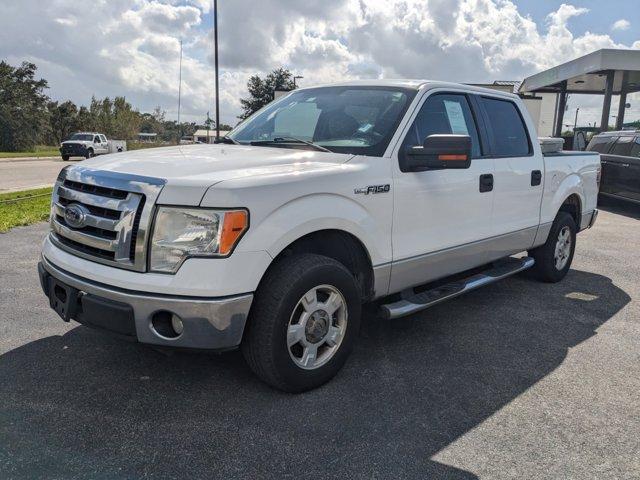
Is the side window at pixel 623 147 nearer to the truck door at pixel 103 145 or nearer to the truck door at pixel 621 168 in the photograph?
the truck door at pixel 621 168

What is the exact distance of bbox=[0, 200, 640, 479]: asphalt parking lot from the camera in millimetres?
2562

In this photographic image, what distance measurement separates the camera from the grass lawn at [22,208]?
8.02 meters

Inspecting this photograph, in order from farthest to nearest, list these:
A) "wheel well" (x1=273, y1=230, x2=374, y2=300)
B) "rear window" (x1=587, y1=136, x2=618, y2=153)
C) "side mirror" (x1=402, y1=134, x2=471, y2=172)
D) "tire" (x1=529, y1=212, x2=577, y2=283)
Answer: "rear window" (x1=587, y1=136, x2=618, y2=153)
"tire" (x1=529, y1=212, x2=577, y2=283)
"side mirror" (x1=402, y1=134, x2=471, y2=172)
"wheel well" (x1=273, y1=230, x2=374, y2=300)

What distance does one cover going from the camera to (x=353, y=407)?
3.09m

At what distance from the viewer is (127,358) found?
360 cm

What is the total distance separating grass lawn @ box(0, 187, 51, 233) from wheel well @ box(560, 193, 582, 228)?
7.21 m

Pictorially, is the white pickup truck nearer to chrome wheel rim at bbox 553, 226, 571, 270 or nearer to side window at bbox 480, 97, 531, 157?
side window at bbox 480, 97, 531, 157

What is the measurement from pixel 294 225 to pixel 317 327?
2.21ft

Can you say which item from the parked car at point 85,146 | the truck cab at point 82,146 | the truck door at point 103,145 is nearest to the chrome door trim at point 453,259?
the parked car at point 85,146

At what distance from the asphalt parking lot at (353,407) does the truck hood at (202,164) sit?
121cm

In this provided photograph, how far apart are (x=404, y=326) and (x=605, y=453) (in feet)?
6.23

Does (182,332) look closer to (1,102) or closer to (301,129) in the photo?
(301,129)

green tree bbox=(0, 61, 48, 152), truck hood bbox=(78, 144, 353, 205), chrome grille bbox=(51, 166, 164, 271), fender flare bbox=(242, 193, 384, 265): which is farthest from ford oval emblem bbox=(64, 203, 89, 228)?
green tree bbox=(0, 61, 48, 152)

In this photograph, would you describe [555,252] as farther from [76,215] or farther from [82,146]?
[82,146]
